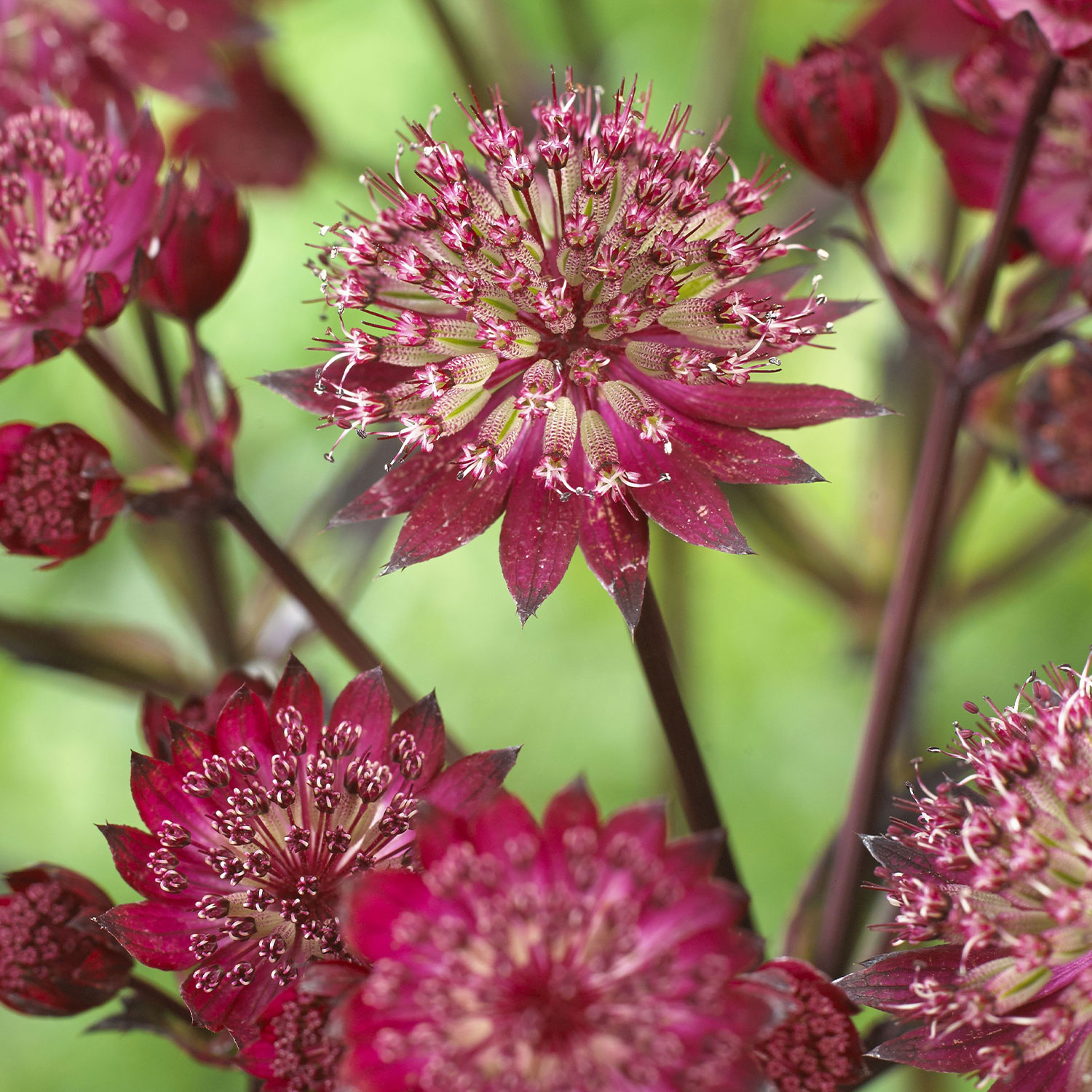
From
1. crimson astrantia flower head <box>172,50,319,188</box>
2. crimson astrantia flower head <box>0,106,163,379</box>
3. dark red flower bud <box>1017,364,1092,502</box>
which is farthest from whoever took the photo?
crimson astrantia flower head <box>172,50,319,188</box>

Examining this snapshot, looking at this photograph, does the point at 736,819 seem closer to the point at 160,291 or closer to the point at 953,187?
the point at 953,187

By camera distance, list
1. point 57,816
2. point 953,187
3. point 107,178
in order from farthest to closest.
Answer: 1. point 57,816
2. point 953,187
3. point 107,178

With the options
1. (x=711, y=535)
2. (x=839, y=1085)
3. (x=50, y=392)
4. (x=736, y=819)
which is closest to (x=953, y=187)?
(x=711, y=535)

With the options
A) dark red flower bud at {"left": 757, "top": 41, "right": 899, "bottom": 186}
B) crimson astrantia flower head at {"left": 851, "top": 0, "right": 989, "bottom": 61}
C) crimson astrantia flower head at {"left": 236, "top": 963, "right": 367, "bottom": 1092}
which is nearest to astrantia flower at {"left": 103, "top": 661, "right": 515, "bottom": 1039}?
crimson astrantia flower head at {"left": 236, "top": 963, "right": 367, "bottom": 1092}

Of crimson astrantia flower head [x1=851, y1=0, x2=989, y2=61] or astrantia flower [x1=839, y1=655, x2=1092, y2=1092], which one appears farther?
crimson astrantia flower head [x1=851, y1=0, x2=989, y2=61]

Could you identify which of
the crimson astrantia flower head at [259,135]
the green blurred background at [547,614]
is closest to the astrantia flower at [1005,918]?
the green blurred background at [547,614]

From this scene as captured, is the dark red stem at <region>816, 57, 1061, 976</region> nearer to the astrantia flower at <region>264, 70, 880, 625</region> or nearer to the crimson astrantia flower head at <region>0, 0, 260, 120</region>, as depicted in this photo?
the astrantia flower at <region>264, 70, 880, 625</region>
